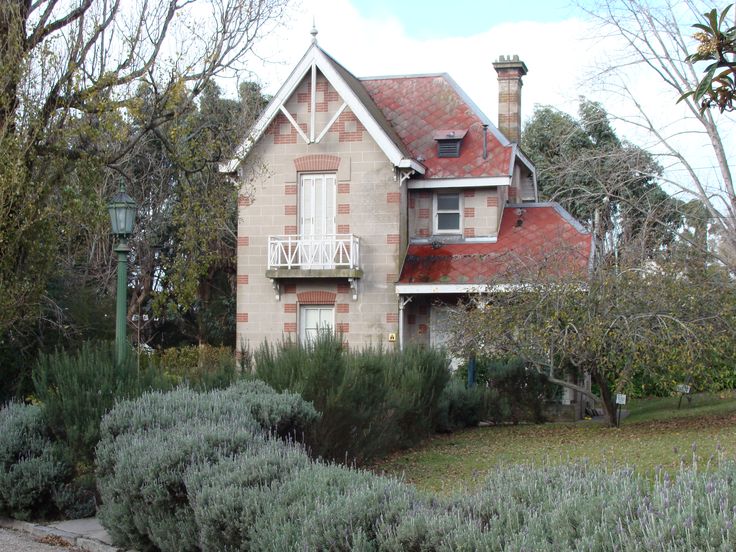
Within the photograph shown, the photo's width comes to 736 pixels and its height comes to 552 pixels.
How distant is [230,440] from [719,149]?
42.0ft

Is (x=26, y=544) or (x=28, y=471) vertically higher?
(x=28, y=471)

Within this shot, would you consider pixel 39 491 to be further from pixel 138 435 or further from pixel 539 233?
pixel 539 233

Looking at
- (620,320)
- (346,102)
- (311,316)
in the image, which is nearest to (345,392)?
(620,320)

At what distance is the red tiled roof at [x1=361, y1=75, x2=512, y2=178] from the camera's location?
24484 millimetres

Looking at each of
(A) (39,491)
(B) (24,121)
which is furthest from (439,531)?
(B) (24,121)

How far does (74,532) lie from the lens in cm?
944

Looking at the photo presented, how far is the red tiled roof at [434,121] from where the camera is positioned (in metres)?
24.5

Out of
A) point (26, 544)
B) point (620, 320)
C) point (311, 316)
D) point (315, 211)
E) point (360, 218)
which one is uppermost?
point (315, 211)

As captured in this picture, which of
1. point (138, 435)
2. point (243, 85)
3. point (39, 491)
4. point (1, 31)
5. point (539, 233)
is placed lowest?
point (39, 491)

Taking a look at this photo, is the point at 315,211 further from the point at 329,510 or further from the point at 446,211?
the point at 329,510

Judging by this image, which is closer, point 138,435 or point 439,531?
point 439,531

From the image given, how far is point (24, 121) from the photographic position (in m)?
12.8

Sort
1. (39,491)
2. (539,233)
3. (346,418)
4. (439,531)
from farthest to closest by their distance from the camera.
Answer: (539,233)
(346,418)
(39,491)
(439,531)

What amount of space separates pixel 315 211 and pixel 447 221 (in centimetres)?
344
